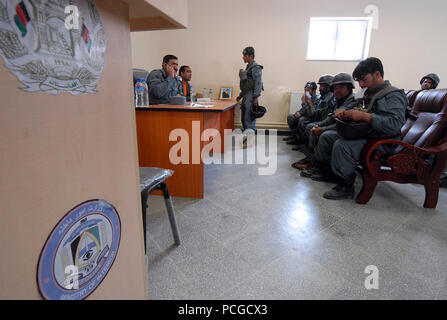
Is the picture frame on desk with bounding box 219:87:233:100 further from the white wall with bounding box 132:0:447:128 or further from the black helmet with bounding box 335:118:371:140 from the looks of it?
the black helmet with bounding box 335:118:371:140

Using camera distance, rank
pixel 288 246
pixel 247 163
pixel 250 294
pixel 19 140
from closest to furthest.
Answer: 1. pixel 19 140
2. pixel 250 294
3. pixel 288 246
4. pixel 247 163

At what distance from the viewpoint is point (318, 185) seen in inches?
90.6

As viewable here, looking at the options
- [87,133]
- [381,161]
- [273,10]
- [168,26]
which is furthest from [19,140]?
[273,10]

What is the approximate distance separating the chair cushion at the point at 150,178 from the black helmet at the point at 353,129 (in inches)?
60.0

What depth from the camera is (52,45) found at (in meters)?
0.38

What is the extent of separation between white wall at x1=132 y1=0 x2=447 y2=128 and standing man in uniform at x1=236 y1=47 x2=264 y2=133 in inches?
45.0

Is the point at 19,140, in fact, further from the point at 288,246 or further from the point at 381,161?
the point at 381,161

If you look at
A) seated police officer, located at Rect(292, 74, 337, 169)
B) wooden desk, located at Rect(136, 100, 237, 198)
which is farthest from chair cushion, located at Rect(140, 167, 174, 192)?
seated police officer, located at Rect(292, 74, 337, 169)

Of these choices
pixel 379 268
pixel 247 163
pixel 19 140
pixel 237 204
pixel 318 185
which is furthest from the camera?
pixel 247 163

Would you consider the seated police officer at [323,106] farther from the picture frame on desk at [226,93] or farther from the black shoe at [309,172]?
the picture frame on desk at [226,93]

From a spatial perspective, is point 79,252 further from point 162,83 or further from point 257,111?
point 257,111

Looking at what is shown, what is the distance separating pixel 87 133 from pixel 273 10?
494 centimetres

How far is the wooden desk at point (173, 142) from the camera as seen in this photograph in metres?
1.80

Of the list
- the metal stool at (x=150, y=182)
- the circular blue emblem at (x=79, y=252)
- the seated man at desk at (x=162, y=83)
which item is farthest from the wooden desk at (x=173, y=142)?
the circular blue emblem at (x=79, y=252)
